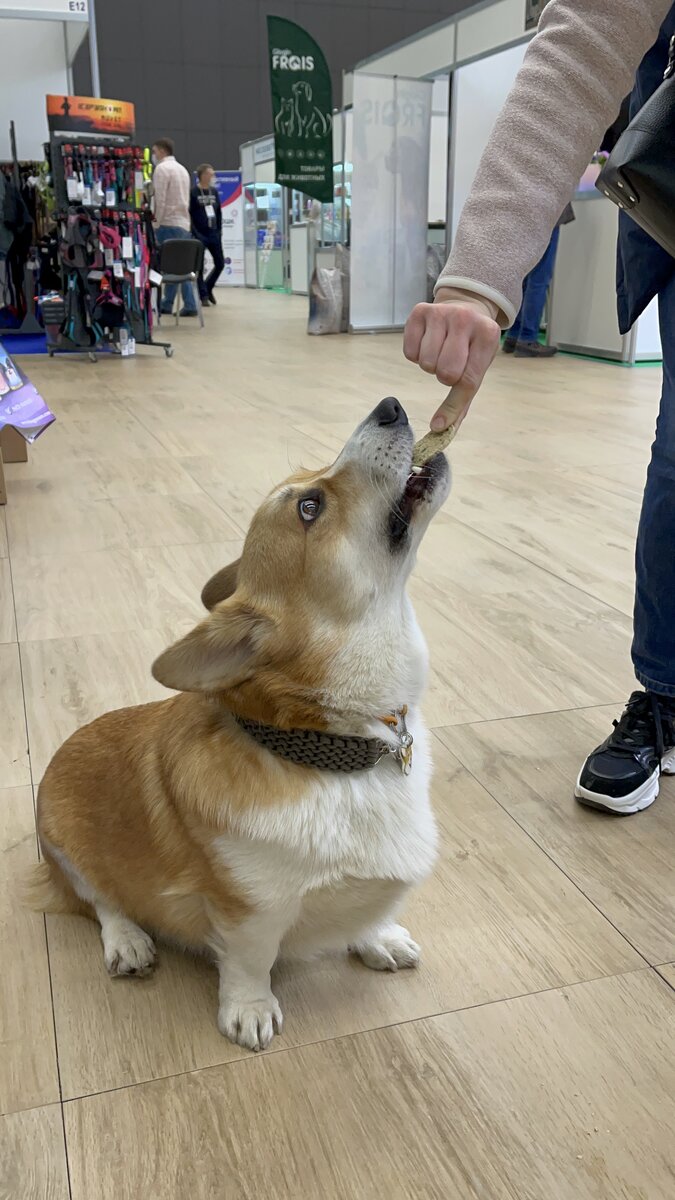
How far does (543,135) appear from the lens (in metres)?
1.25

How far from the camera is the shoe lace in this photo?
1.78 m

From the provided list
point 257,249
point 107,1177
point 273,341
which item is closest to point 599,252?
point 273,341

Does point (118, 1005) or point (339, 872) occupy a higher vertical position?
point (339, 872)

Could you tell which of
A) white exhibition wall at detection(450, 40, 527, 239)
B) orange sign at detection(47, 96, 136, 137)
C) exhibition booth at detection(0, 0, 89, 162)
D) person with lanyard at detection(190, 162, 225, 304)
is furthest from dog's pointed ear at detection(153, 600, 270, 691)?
person with lanyard at detection(190, 162, 225, 304)

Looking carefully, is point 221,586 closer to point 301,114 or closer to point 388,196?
point 388,196

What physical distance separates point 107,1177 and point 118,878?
1.24ft

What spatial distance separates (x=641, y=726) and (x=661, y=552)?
0.34 m

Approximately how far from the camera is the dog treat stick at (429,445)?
1.24m

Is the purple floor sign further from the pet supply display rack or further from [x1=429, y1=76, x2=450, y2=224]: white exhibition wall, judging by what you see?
[x1=429, y1=76, x2=450, y2=224]: white exhibition wall

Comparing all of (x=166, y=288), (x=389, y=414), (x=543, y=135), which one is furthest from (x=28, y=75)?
(x=389, y=414)

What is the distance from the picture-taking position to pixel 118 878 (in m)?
1.32

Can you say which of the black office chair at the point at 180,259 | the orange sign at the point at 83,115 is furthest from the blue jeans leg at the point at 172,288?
the orange sign at the point at 83,115

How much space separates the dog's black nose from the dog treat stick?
4 centimetres

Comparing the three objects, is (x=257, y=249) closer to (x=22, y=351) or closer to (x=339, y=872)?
(x=22, y=351)
